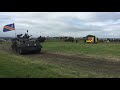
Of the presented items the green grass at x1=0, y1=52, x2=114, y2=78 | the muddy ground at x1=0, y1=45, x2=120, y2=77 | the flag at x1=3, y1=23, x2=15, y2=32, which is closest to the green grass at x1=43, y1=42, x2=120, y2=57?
the muddy ground at x1=0, y1=45, x2=120, y2=77

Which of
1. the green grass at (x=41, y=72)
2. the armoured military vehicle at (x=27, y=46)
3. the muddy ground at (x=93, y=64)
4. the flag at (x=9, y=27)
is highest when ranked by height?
the flag at (x=9, y=27)

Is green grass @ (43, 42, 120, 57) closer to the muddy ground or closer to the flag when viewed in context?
the muddy ground

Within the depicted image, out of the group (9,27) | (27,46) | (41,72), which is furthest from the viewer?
(9,27)

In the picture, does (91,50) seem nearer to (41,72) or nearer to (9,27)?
(41,72)

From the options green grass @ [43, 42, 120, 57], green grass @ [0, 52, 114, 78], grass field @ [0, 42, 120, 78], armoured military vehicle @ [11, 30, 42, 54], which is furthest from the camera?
armoured military vehicle @ [11, 30, 42, 54]

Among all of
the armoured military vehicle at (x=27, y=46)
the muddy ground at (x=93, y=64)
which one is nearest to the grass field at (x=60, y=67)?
the muddy ground at (x=93, y=64)

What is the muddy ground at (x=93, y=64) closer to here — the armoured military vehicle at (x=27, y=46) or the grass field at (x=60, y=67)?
the grass field at (x=60, y=67)

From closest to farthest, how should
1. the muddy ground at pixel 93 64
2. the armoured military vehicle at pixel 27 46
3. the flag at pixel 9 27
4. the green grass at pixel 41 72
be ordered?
the green grass at pixel 41 72
the muddy ground at pixel 93 64
the armoured military vehicle at pixel 27 46
the flag at pixel 9 27

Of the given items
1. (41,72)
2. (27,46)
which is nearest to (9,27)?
(27,46)

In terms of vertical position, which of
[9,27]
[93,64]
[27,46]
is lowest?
[93,64]
